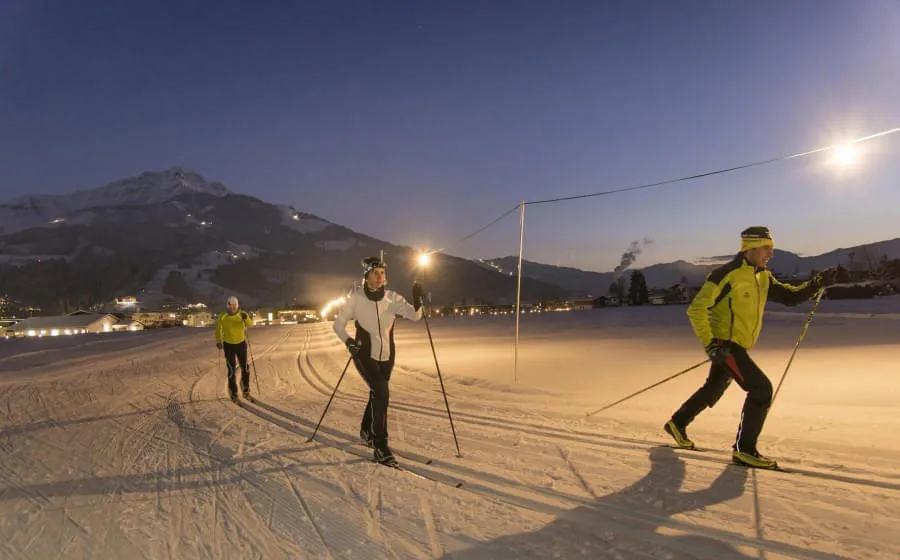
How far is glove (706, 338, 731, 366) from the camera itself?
4863 mm

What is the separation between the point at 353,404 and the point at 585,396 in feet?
13.3

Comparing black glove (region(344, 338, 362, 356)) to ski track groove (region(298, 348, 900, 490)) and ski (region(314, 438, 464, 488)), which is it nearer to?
ski (region(314, 438, 464, 488))

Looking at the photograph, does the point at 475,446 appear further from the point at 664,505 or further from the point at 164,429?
the point at 164,429

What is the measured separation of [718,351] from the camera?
4.87 metres

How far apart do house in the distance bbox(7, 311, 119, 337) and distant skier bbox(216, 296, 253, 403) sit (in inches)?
2759

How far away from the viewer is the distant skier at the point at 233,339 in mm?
10508

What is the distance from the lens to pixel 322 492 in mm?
4559

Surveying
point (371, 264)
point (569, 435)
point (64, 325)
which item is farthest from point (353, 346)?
point (64, 325)

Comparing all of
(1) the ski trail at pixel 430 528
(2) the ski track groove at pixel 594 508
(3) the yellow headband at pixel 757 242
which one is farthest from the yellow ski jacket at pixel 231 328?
(3) the yellow headband at pixel 757 242

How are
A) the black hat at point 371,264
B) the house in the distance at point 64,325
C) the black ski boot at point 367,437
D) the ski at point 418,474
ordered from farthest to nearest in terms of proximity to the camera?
the house in the distance at point 64,325
the black ski boot at point 367,437
the black hat at point 371,264
the ski at point 418,474

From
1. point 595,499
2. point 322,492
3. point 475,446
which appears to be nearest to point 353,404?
point 475,446

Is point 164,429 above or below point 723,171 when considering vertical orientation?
below

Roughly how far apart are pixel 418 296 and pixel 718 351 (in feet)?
10.7

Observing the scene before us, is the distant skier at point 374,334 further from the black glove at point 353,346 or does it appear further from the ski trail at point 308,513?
the ski trail at point 308,513
